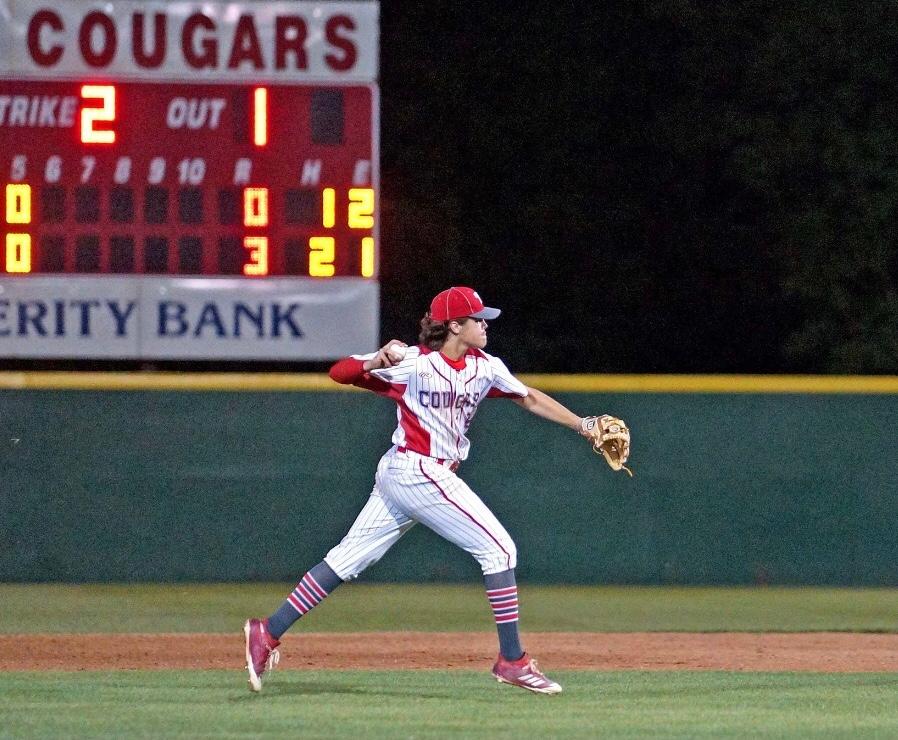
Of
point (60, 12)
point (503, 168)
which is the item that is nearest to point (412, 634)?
point (60, 12)

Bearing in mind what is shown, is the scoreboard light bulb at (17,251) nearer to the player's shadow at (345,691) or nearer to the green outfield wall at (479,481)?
the green outfield wall at (479,481)

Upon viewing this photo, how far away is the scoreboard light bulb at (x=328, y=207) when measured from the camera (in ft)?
33.3

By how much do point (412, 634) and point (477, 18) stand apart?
43.2ft

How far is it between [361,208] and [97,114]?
5.24 ft

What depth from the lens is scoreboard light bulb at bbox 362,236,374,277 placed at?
402 inches

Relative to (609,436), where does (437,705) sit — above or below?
below

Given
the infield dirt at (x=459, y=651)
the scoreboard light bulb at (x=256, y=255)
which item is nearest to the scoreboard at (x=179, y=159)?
the scoreboard light bulb at (x=256, y=255)

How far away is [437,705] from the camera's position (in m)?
5.74

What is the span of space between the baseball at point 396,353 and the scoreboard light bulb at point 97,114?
15.3 feet

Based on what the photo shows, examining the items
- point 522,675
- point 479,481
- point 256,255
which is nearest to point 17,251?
point 256,255

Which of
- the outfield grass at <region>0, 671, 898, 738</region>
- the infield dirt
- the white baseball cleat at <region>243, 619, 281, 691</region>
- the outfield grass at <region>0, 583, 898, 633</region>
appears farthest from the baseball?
the outfield grass at <region>0, 583, 898, 633</region>

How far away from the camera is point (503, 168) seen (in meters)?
20.6

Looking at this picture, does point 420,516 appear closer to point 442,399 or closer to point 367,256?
point 442,399

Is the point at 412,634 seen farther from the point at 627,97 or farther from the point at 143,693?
the point at 627,97
